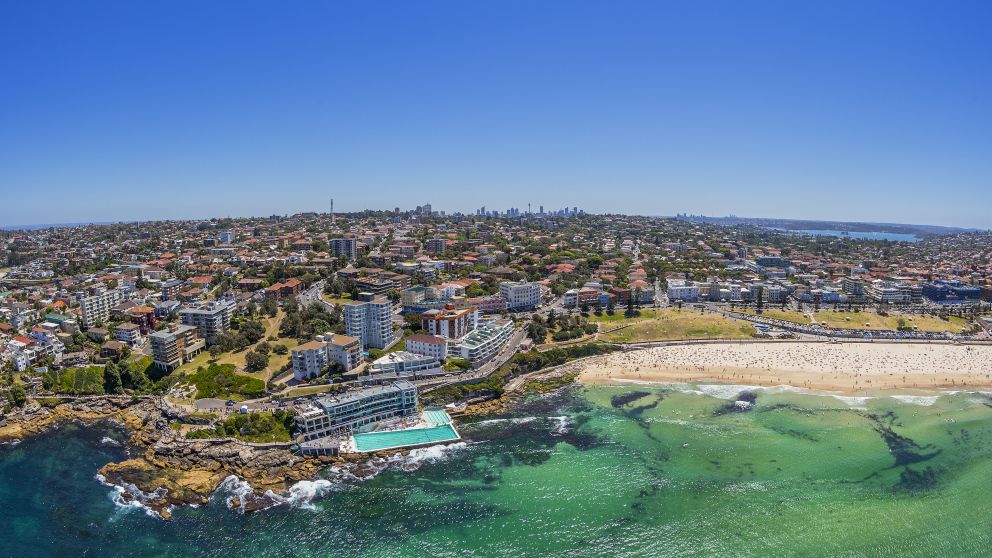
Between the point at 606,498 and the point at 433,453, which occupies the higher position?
the point at 433,453

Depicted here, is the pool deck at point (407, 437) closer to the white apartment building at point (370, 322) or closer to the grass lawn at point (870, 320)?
the white apartment building at point (370, 322)

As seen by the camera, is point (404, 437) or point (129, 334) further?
point (129, 334)

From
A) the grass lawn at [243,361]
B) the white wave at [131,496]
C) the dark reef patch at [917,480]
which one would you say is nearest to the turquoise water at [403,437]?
the white wave at [131,496]

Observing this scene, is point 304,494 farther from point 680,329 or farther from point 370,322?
point 680,329

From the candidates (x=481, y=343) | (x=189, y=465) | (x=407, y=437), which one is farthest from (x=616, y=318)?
(x=189, y=465)

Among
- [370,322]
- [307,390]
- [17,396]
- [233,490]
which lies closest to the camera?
[233,490]

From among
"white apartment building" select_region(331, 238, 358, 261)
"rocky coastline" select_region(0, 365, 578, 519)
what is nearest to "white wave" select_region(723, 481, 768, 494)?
"rocky coastline" select_region(0, 365, 578, 519)
